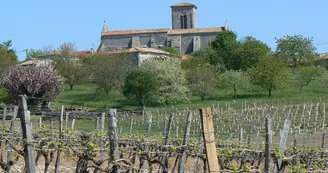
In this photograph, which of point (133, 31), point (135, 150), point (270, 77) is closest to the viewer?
point (135, 150)

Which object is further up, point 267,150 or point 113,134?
point 113,134

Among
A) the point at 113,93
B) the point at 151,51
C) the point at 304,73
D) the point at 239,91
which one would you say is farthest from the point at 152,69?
the point at 151,51

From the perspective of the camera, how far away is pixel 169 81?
5459 centimetres

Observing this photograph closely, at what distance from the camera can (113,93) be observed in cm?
5659

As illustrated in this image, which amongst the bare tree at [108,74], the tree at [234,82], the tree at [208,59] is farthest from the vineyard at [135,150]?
the tree at [208,59]

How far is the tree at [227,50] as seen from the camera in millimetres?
71438

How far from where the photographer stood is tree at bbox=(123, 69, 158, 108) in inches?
1929

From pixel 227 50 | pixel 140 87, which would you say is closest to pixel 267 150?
pixel 140 87

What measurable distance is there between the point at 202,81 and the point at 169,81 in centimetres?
360

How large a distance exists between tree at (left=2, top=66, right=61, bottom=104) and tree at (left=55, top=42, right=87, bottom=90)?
16.5m

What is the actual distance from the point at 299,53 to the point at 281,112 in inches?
1710

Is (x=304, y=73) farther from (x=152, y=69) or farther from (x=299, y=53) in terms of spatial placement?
(x=299, y=53)

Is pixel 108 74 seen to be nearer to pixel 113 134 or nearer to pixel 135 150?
pixel 135 150

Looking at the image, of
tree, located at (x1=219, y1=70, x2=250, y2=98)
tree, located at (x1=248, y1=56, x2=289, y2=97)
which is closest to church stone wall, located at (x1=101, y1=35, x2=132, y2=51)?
tree, located at (x1=219, y1=70, x2=250, y2=98)
